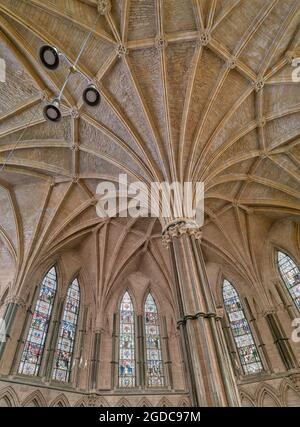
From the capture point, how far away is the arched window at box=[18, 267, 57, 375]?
1277 cm

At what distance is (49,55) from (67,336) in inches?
498

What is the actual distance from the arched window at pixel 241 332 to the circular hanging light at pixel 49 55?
14.6 meters

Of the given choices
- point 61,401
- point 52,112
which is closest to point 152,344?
point 61,401

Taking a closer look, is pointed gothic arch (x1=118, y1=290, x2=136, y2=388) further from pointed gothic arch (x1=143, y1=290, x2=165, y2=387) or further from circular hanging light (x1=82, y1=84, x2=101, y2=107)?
circular hanging light (x1=82, y1=84, x2=101, y2=107)

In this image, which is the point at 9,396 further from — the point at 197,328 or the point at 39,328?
the point at 197,328

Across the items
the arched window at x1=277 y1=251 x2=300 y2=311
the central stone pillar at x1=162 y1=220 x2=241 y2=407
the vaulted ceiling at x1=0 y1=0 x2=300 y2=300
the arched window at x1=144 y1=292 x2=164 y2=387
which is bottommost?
the central stone pillar at x1=162 y1=220 x2=241 y2=407

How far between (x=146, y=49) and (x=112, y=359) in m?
14.2

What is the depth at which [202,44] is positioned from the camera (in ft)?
36.9

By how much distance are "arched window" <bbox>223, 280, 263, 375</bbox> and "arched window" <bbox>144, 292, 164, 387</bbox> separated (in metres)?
4.05

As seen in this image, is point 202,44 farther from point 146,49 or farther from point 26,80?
point 26,80

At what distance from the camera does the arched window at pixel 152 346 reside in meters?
14.4

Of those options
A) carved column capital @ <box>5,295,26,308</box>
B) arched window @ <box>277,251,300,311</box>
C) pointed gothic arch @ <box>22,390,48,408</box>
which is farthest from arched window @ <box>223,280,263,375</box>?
carved column capital @ <box>5,295,26,308</box>

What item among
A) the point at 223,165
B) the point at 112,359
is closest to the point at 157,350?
the point at 112,359

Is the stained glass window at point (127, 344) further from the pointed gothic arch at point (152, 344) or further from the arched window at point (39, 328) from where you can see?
the arched window at point (39, 328)
